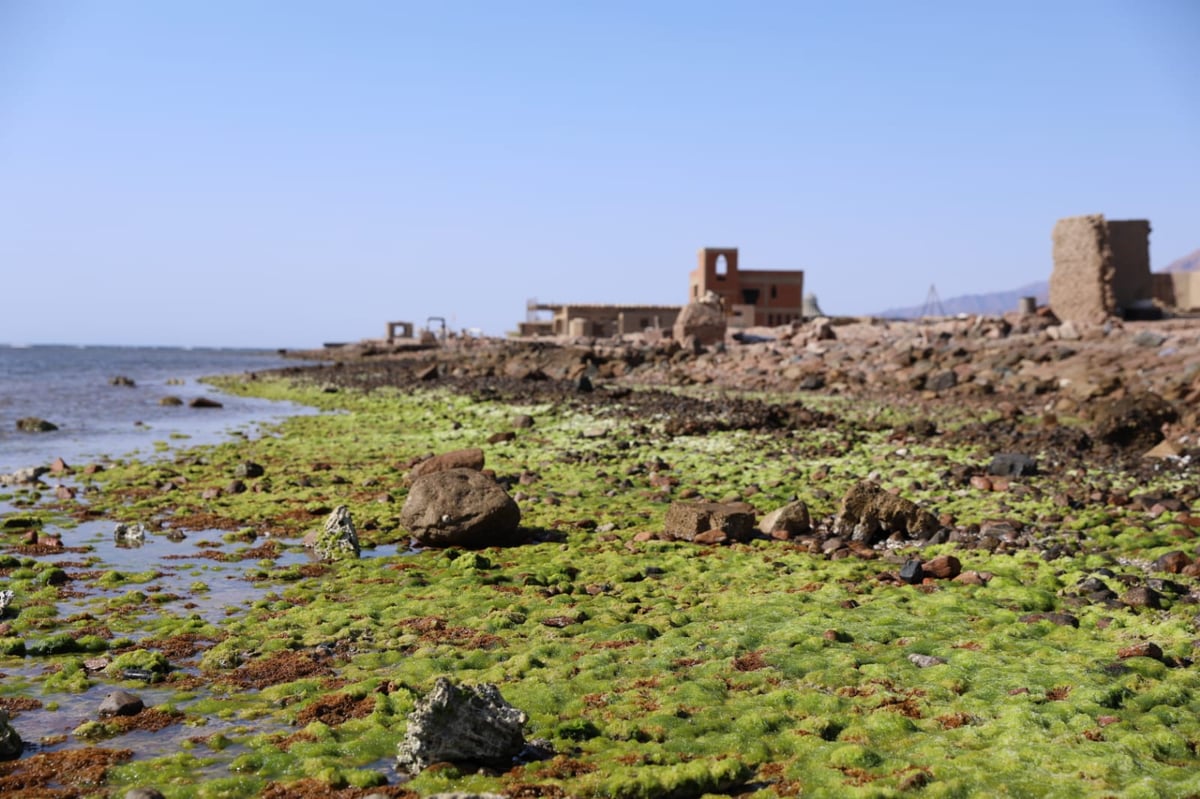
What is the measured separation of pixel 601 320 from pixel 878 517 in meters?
67.9

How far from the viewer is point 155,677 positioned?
8.01 m

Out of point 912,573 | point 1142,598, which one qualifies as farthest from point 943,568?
point 1142,598

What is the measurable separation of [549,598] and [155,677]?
3.99 metres

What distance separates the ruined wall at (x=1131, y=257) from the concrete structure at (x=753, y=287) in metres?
39.3

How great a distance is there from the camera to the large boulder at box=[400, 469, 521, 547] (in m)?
12.7

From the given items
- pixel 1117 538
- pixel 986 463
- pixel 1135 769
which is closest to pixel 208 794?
pixel 1135 769

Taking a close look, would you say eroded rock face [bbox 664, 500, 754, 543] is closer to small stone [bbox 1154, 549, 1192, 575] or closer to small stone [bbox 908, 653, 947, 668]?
small stone [bbox 908, 653, 947, 668]

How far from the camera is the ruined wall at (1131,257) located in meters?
37.8

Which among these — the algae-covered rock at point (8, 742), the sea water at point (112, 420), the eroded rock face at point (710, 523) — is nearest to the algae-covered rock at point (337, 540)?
the eroded rock face at point (710, 523)

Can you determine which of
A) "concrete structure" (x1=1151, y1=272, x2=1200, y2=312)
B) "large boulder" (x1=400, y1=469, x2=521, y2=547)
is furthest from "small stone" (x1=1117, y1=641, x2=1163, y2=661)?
"concrete structure" (x1=1151, y1=272, x2=1200, y2=312)

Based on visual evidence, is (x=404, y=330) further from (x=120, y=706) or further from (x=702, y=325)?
(x=120, y=706)

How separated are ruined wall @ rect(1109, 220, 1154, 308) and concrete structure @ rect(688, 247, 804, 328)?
3935 cm

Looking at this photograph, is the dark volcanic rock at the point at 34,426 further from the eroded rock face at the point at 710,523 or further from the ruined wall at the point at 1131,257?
the ruined wall at the point at 1131,257

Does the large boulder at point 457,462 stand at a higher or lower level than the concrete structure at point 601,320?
lower
